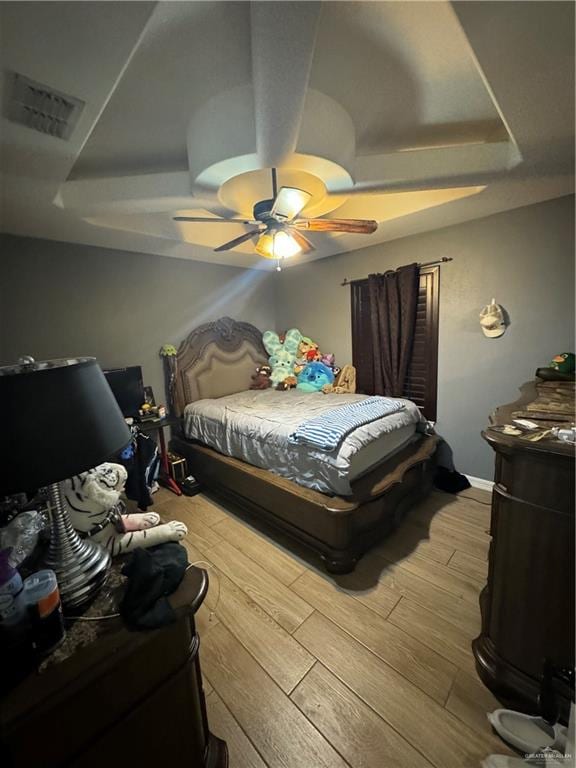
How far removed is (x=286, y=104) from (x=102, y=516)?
1643 mm

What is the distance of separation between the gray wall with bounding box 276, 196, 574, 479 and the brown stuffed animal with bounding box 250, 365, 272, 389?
162cm

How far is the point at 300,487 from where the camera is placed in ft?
6.61

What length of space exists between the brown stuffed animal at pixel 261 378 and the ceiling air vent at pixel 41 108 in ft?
9.17

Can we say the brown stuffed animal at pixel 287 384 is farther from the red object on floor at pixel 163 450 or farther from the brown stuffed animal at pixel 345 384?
the red object on floor at pixel 163 450

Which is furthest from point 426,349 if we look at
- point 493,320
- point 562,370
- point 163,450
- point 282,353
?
point 163,450

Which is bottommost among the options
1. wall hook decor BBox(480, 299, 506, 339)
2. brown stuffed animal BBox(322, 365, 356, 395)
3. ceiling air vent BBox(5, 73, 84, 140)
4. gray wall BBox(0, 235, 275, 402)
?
brown stuffed animal BBox(322, 365, 356, 395)

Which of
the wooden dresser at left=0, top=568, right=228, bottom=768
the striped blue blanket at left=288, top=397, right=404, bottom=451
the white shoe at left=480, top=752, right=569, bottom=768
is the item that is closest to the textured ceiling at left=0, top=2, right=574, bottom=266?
the striped blue blanket at left=288, top=397, right=404, bottom=451

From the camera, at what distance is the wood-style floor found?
1.08 metres

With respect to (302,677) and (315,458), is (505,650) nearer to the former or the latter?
(302,677)

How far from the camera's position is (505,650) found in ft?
3.83

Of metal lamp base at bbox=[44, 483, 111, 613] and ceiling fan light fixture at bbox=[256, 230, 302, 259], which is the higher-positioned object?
ceiling fan light fixture at bbox=[256, 230, 302, 259]

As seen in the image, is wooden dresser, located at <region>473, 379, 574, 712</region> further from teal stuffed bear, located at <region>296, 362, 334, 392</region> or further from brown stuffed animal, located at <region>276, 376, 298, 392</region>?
brown stuffed animal, located at <region>276, 376, 298, 392</region>

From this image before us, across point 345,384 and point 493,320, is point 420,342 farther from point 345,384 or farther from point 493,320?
point 345,384

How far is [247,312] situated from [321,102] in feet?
9.11
